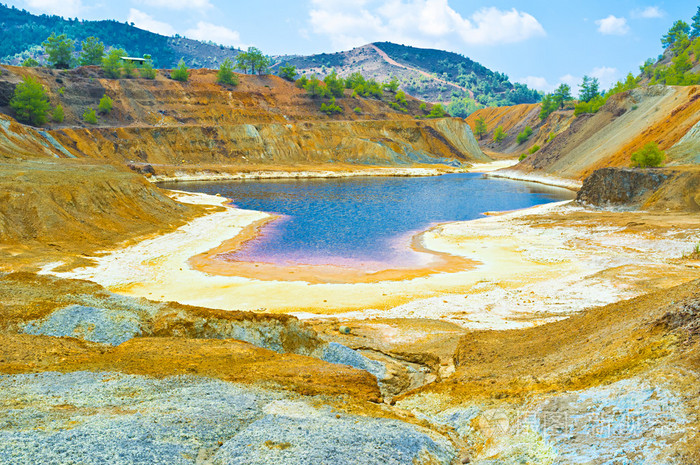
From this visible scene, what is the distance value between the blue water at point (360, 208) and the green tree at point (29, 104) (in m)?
28.0

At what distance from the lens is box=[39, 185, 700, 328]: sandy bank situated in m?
20.9

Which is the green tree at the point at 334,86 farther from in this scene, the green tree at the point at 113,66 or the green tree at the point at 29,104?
the green tree at the point at 29,104

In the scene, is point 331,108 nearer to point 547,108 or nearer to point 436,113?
point 436,113

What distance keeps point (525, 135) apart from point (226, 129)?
85.5 metres

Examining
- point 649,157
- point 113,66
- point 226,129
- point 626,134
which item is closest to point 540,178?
point 626,134

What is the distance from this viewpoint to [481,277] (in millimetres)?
26312

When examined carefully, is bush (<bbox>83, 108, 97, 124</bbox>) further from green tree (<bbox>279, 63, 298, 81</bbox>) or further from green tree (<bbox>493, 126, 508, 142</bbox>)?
green tree (<bbox>493, 126, 508, 142</bbox>)

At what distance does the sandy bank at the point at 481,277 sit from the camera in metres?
20.9

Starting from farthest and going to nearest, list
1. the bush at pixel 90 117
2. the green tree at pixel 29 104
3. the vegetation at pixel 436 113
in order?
the vegetation at pixel 436 113, the bush at pixel 90 117, the green tree at pixel 29 104

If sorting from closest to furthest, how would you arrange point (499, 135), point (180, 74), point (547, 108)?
point (180, 74) → point (547, 108) → point (499, 135)

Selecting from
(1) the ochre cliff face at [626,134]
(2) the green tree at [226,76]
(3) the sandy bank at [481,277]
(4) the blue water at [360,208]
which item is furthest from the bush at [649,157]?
(2) the green tree at [226,76]

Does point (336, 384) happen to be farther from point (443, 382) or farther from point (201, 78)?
point (201, 78)

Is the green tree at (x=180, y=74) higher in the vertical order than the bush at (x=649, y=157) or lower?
higher

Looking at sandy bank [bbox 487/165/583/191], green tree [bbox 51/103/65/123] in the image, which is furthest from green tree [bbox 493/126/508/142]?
green tree [bbox 51/103/65/123]
